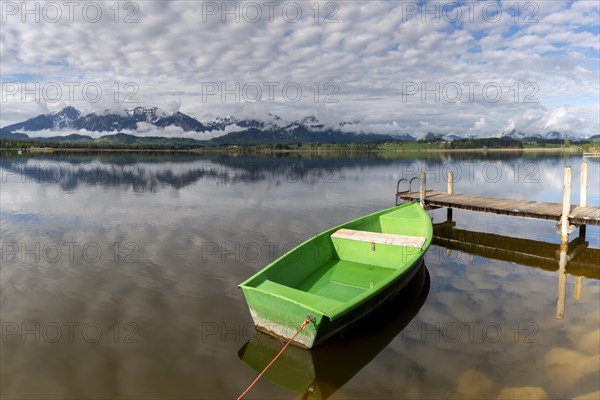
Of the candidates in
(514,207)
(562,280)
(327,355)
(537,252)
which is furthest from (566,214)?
(327,355)

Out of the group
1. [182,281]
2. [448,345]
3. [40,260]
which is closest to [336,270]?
[448,345]

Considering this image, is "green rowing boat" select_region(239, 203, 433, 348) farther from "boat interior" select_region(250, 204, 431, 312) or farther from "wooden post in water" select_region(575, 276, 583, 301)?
"wooden post in water" select_region(575, 276, 583, 301)

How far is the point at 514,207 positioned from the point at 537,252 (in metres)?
3.09

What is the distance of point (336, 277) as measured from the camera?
14.3m

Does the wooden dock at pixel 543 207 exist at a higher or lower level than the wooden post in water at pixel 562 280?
higher

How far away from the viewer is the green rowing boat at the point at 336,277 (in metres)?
9.95

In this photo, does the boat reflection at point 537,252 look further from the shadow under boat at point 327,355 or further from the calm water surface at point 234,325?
the shadow under boat at point 327,355

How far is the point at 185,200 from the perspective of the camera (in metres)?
36.8

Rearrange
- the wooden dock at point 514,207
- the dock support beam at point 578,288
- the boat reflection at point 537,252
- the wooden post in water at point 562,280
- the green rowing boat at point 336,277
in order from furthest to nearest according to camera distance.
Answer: the wooden dock at point 514,207
the boat reflection at point 537,252
the dock support beam at point 578,288
the wooden post in water at point 562,280
the green rowing boat at point 336,277

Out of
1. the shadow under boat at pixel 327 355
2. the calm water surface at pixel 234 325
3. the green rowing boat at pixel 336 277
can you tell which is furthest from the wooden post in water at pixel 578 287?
the shadow under boat at pixel 327 355

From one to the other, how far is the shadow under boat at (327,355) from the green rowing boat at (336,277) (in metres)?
0.39

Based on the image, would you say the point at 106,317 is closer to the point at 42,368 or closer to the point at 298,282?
the point at 42,368

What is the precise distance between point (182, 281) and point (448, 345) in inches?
404

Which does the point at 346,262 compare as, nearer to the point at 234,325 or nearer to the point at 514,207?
the point at 234,325
